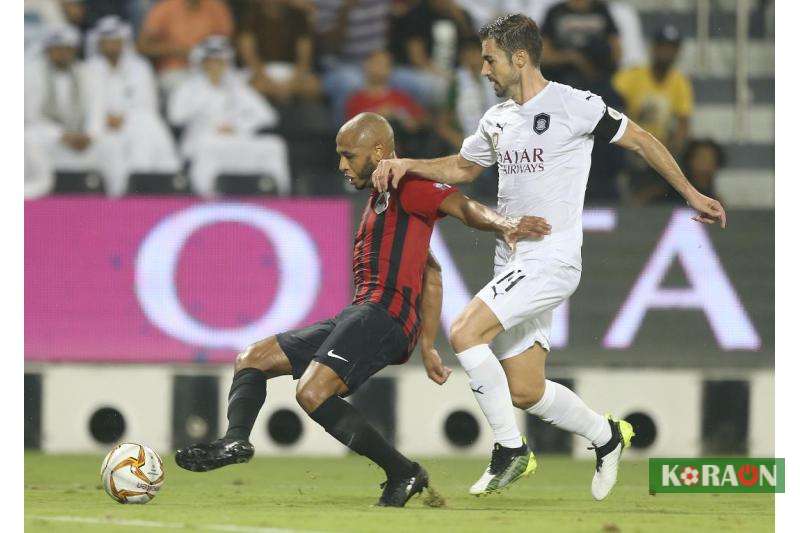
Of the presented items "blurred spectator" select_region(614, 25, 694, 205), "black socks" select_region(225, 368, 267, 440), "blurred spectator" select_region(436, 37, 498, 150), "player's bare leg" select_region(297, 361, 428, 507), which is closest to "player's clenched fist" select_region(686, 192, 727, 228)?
"player's bare leg" select_region(297, 361, 428, 507)

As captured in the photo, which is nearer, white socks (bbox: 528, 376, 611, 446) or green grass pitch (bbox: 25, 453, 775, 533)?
green grass pitch (bbox: 25, 453, 775, 533)

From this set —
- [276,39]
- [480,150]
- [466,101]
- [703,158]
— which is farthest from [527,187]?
[276,39]

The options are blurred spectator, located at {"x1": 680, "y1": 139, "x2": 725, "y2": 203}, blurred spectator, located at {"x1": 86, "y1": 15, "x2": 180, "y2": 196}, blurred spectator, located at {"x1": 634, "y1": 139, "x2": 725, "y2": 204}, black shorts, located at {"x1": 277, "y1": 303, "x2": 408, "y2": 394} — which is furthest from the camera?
blurred spectator, located at {"x1": 86, "y1": 15, "x2": 180, "y2": 196}

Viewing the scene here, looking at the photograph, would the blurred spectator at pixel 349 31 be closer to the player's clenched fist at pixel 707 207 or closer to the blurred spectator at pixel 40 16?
the blurred spectator at pixel 40 16

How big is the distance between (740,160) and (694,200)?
619 centimetres

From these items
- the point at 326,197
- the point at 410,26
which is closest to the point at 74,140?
the point at 326,197

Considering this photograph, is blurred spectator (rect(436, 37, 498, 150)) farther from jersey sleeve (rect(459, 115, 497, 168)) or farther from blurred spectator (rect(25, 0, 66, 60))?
jersey sleeve (rect(459, 115, 497, 168))

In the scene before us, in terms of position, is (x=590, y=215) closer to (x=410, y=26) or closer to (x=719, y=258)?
(x=719, y=258)

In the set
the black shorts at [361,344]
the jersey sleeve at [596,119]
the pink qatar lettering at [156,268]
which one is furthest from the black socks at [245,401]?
the pink qatar lettering at [156,268]

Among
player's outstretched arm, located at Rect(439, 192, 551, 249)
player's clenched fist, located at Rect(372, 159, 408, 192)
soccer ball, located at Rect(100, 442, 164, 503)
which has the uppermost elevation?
player's clenched fist, located at Rect(372, 159, 408, 192)

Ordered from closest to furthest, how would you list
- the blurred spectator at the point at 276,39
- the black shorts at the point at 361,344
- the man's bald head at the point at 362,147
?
the black shorts at the point at 361,344 < the man's bald head at the point at 362,147 < the blurred spectator at the point at 276,39

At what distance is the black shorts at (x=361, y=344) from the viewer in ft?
22.5

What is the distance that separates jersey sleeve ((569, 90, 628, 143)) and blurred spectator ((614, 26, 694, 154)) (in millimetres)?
5304

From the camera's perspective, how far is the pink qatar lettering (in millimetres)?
10617
